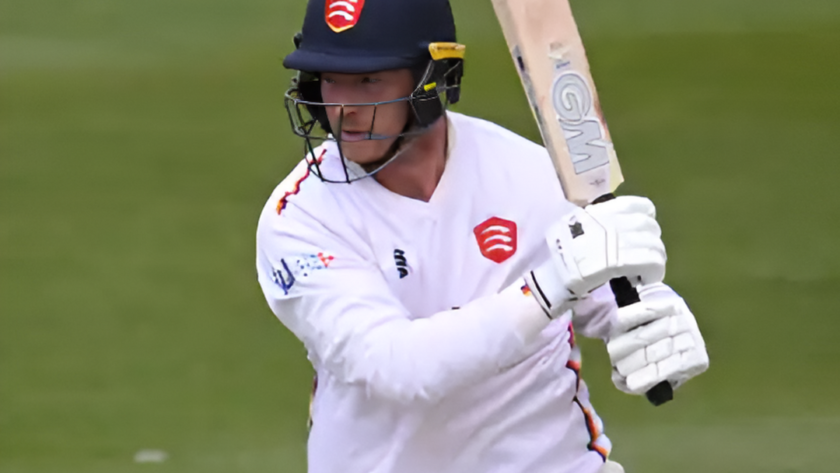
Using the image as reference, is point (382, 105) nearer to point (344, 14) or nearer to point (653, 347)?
point (344, 14)

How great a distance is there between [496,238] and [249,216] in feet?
12.7

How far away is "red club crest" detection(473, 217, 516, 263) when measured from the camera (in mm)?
2615

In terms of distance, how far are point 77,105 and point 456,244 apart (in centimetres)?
599

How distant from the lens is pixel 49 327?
5434 millimetres

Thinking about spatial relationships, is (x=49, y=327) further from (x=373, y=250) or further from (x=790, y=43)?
(x=790, y=43)

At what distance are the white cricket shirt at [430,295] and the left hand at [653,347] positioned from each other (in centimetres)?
23

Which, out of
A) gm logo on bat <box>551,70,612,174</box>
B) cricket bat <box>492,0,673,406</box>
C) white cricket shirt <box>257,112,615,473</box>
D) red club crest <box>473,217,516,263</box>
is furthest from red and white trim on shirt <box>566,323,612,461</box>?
gm logo on bat <box>551,70,612,174</box>

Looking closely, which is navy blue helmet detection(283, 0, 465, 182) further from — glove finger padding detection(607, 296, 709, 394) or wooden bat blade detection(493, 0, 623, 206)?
glove finger padding detection(607, 296, 709, 394)

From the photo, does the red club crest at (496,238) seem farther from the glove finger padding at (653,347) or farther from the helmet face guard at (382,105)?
the glove finger padding at (653,347)

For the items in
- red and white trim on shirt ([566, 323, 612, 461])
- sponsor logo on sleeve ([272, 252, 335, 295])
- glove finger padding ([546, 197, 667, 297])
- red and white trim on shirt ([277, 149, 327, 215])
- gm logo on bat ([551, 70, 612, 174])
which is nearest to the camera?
glove finger padding ([546, 197, 667, 297])

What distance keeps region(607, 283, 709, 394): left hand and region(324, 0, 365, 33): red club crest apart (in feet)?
2.53

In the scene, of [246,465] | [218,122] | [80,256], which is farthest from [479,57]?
[246,465]

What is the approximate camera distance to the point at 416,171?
2.67m

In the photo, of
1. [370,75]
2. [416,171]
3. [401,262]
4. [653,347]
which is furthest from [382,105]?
[653,347]
